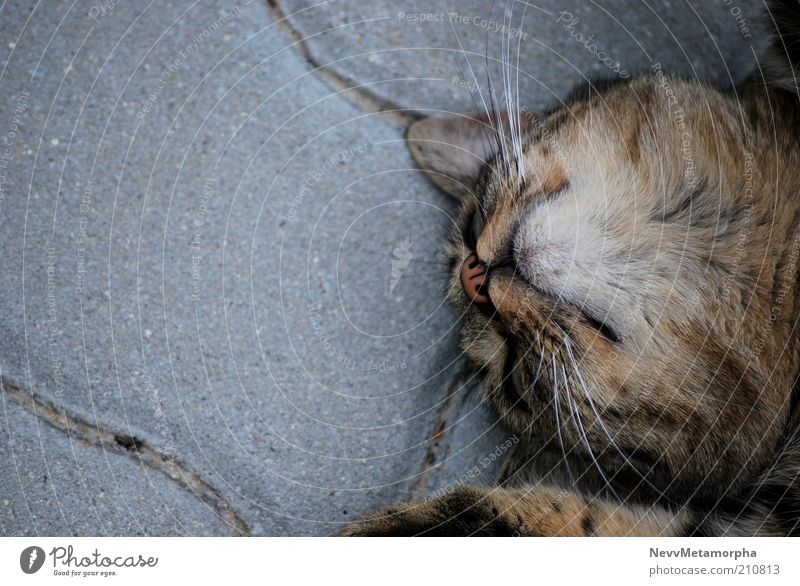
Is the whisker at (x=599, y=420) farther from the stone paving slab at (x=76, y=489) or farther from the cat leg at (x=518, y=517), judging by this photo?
the stone paving slab at (x=76, y=489)

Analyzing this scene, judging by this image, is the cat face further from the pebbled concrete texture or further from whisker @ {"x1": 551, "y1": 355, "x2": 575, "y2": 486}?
the pebbled concrete texture

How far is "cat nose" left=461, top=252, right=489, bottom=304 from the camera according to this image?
66cm

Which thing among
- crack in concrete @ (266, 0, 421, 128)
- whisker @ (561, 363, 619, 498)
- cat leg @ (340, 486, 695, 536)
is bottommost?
cat leg @ (340, 486, 695, 536)

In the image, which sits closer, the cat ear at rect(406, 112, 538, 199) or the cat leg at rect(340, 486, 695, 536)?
the cat leg at rect(340, 486, 695, 536)

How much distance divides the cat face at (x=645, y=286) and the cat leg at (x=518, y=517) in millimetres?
35

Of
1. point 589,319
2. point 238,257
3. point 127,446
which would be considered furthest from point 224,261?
point 589,319

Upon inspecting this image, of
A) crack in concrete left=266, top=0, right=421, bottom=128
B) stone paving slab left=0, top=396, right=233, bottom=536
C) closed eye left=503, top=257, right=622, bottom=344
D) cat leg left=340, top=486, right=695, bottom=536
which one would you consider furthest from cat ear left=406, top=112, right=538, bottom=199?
stone paving slab left=0, top=396, right=233, bottom=536

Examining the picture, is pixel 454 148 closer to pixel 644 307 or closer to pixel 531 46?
pixel 531 46

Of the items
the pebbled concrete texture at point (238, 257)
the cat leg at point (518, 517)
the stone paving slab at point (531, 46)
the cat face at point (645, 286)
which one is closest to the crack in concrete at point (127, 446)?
the pebbled concrete texture at point (238, 257)

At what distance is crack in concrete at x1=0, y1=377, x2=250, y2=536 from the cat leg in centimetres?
13

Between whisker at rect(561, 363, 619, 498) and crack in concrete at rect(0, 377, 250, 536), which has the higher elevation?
whisker at rect(561, 363, 619, 498)

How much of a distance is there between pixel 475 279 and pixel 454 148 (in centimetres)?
18

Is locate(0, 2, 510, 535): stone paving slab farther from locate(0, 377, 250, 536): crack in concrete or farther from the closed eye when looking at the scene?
the closed eye

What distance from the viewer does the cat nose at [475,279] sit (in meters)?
0.66
